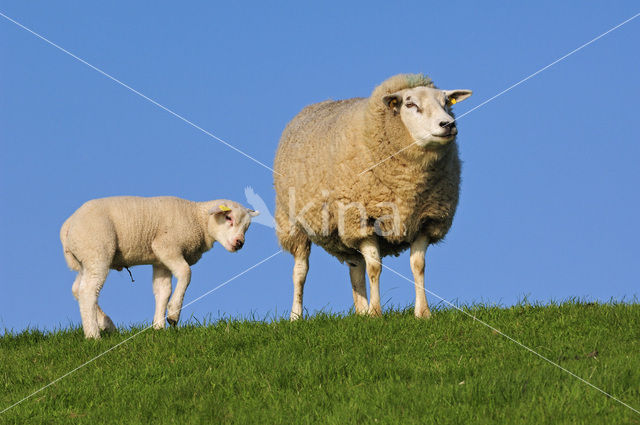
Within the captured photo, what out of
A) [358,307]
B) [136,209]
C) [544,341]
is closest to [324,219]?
[358,307]

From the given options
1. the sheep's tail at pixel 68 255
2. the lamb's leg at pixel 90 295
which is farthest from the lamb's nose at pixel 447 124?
the sheep's tail at pixel 68 255

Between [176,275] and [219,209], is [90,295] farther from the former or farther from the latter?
[219,209]

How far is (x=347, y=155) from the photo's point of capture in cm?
920

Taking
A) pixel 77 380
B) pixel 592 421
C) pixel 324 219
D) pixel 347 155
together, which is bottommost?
pixel 592 421

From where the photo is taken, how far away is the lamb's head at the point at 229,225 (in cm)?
1011

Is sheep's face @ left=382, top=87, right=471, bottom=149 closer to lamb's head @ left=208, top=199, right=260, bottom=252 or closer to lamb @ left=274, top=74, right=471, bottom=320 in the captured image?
lamb @ left=274, top=74, right=471, bottom=320

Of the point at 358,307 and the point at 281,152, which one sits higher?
the point at 281,152

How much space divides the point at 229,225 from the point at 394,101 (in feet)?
9.11

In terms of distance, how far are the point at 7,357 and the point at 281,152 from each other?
4430mm

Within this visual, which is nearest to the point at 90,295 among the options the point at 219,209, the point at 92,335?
the point at 92,335

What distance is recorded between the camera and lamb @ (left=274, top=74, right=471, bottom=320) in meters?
8.77

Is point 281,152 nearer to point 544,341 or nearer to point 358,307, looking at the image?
point 358,307

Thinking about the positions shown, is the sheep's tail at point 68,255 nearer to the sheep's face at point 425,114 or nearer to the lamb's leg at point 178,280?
the lamb's leg at point 178,280

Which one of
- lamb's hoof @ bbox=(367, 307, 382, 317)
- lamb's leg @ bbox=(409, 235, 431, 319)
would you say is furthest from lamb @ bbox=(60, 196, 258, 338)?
lamb's leg @ bbox=(409, 235, 431, 319)
